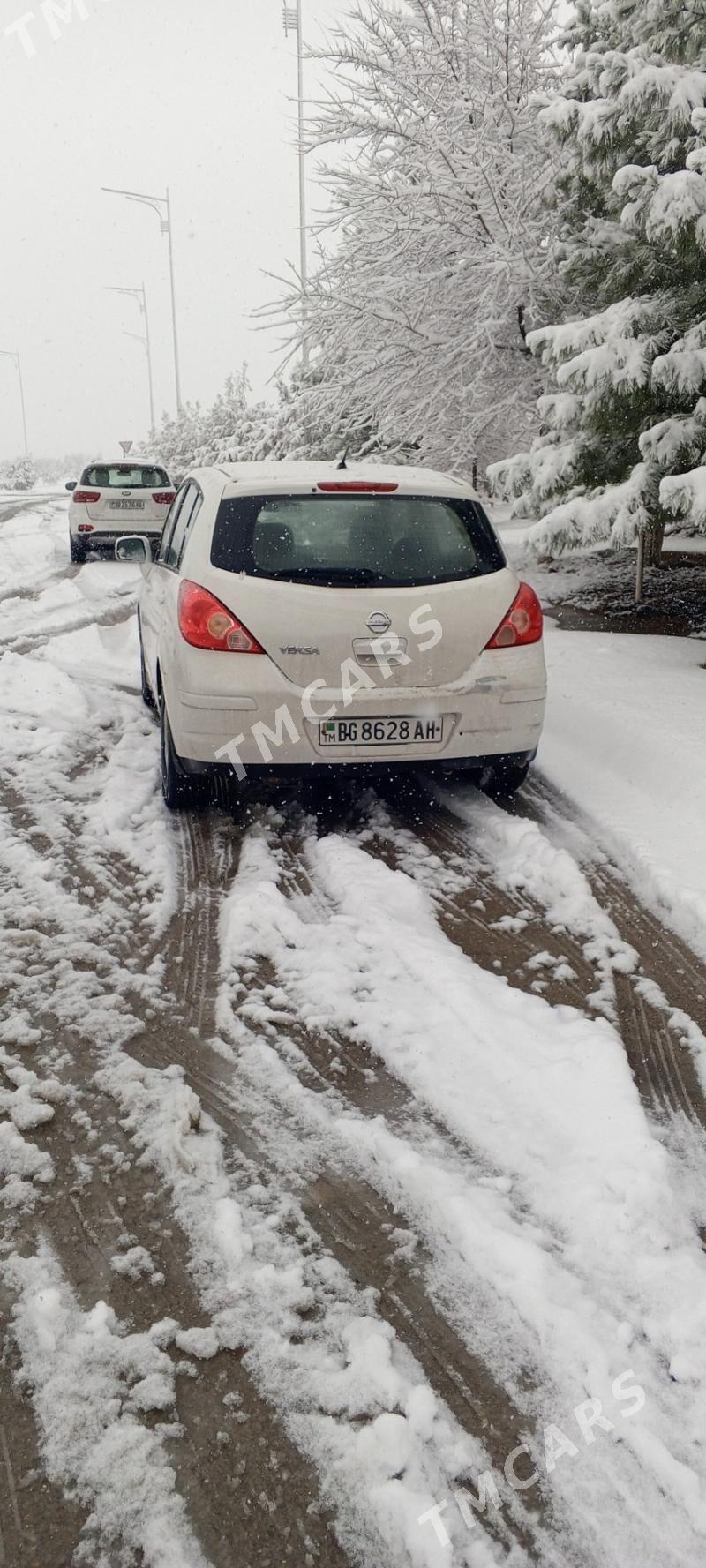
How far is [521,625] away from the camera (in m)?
4.91

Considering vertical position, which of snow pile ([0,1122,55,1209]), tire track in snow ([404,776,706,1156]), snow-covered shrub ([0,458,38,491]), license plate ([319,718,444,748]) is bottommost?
snow-covered shrub ([0,458,38,491])

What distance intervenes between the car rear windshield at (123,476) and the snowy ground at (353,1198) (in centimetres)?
1292

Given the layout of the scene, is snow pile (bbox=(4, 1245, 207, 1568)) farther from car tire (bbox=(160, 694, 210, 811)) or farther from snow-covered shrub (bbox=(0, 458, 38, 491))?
snow-covered shrub (bbox=(0, 458, 38, 491))

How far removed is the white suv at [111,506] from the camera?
1647 centimetres

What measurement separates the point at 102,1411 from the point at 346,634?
3226 mm

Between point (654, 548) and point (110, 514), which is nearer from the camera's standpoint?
point (654, 548)

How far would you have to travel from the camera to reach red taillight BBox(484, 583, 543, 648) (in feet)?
15.9

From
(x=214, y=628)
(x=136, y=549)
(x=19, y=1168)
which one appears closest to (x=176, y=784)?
(x=214, y=628)

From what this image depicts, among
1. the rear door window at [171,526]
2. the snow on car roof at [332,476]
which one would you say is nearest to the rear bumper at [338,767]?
the snow on car roof at [332,476]

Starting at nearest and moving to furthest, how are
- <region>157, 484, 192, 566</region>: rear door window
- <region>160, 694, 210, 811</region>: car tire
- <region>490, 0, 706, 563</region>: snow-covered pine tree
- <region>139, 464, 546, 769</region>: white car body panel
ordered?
1. <region>139, 464, 546, 769</region>: white car body panel
2. <region>160, 694, 210, 811</region>: car tire
3. <region>157, 484, 192, 566</region>: rear door window
4. <region>490, 0, 706, 563</region>: snow-covered pine tree

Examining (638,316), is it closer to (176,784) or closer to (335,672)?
(335,672)

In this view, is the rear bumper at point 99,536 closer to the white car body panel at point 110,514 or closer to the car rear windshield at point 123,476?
the white car body panel at point 110,514

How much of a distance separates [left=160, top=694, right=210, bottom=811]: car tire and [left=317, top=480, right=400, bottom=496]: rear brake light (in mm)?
1374

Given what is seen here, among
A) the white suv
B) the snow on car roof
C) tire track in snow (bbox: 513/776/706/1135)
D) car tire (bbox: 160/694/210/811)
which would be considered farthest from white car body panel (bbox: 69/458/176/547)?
tire track in snow (bbox: 513/776/706/1135)
